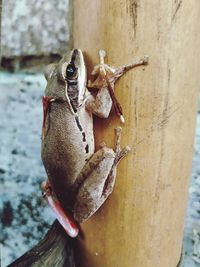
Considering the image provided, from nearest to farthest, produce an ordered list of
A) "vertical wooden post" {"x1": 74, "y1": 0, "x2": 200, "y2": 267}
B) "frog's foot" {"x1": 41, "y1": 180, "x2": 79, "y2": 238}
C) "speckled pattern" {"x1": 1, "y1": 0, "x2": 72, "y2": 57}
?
"vertical wooden post" {"x1": 74, "y1": 0, "x2": 200, "y2": 267} < "frog's foot" {"x1": 41, "y1": 180, "x2": 79, "y2": 238} < "speckled pattern" {"x1": 1, "y1": 0, "x2": 72, "y2": 57}

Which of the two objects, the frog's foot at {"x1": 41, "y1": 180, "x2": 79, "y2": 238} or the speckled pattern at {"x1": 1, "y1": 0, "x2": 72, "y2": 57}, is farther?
the speckled pattern at {"x1": 1, "y1": 0, "x2": 72, "y2": 57}

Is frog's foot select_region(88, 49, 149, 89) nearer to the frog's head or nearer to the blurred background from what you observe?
the frog's head

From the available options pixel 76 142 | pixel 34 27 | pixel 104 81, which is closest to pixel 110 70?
pixel 104 81

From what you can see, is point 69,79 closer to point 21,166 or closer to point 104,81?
point 104,81

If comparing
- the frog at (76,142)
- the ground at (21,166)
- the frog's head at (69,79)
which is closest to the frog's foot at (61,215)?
the frog at (76,142)

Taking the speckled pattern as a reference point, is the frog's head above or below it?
below

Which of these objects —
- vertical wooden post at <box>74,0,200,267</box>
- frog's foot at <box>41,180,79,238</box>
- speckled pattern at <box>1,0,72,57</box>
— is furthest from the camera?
speckled pattern at <box>1,0,72,57</box>

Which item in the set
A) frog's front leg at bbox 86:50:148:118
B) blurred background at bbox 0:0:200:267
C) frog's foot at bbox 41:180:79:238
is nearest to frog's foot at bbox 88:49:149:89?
frog's front leg at bbox 86:50:148:118
